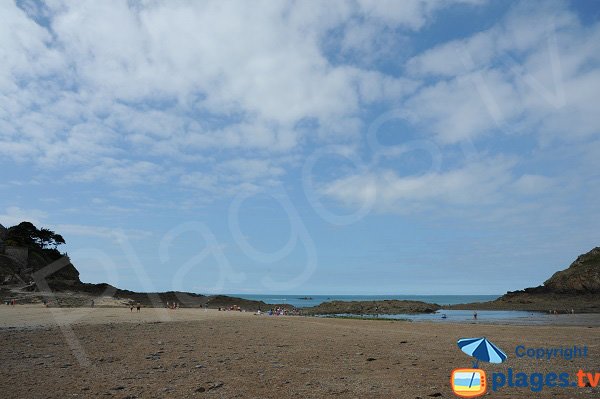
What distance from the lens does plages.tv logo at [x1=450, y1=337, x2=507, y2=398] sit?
27.3 ft

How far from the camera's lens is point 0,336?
70.8 ft

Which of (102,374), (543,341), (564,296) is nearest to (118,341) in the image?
(102,374)

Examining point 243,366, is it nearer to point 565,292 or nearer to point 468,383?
point 468,383

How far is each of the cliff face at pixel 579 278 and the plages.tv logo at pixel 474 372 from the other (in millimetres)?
89409

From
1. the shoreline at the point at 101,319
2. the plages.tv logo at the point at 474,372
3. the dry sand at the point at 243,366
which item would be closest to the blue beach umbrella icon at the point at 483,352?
the plages.tv logo at the point at 474,372

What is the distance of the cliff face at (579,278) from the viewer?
83.7 meters

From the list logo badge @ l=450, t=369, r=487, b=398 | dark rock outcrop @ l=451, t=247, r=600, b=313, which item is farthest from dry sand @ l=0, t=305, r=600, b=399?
dark rock outcrop @ l=451, t=247, r=600, b=313

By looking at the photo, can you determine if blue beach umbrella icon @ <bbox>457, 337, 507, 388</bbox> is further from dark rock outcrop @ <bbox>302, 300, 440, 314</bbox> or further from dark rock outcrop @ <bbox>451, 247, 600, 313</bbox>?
dark rock outcrop @ <bbox>451, 247, 600, 313</bbox>

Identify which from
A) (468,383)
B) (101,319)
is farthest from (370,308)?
(468,383)

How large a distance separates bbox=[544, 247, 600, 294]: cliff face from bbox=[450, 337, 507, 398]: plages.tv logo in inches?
3520

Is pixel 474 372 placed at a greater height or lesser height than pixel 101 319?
lesser

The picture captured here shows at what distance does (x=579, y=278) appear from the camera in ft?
283

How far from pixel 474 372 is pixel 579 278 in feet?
304

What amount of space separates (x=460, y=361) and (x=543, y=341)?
32.0ft
